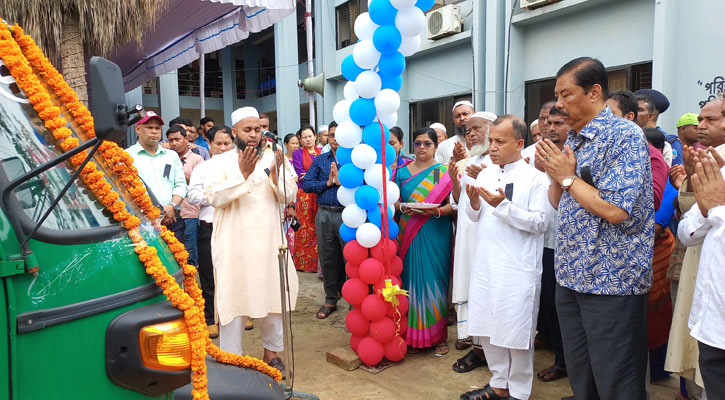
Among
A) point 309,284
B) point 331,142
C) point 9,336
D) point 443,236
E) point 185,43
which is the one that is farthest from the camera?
point 185,43

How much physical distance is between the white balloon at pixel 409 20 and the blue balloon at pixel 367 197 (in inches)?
48.8

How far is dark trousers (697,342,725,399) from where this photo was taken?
2133 millimetres

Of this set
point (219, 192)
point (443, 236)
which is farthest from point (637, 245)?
point (219, 192)

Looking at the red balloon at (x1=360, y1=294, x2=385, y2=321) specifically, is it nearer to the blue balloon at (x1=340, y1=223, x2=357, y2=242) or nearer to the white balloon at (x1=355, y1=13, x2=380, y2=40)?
the blue balloon at (x1=340, y1=223, x2=357, y2=242)

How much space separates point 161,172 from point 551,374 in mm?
3704

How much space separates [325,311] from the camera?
5375 mm

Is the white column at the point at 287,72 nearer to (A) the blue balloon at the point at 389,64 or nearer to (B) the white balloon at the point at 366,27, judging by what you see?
(B) the white balloon at the point at 366,27

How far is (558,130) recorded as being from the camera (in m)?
3.51

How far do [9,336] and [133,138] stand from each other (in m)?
13.3

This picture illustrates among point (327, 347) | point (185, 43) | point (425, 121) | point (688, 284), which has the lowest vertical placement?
point (327, 347)

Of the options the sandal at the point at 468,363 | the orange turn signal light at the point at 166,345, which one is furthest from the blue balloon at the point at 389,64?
the orange turn signal light at the point at 166,345

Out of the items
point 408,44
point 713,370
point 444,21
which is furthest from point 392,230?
point 444,21

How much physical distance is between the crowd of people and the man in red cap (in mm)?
16

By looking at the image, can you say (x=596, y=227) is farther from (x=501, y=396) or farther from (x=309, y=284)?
(x=309, y=284)
